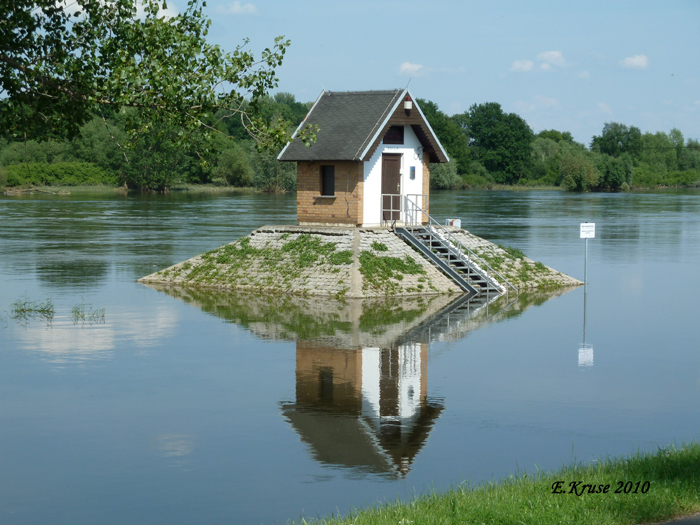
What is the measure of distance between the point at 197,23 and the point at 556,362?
11.0 meters

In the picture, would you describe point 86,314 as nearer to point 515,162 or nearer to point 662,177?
point 515,162

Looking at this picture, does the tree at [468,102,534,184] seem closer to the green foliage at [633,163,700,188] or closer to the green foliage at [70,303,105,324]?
the green foliage at [633,163,700,188]

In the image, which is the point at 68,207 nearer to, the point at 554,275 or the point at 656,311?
the point at 554,275

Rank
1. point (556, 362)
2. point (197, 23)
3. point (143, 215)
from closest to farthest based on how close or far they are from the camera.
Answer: point (197, 23) → point (556, 362) → point (143, 215)

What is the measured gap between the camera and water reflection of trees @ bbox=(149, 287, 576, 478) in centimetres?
1480

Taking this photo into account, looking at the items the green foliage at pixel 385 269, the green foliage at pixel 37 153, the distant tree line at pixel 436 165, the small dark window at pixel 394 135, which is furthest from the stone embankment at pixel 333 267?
the green foliage at pixel 37 153

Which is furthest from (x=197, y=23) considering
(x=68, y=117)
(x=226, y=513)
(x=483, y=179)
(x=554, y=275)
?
(x=483, y=179)

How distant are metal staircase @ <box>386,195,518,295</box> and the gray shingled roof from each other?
10.6 feet

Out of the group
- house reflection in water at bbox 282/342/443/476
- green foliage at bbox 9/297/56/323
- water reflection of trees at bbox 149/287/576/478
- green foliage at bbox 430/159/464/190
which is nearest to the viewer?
house reflection in water at bbox 282/342/443/476

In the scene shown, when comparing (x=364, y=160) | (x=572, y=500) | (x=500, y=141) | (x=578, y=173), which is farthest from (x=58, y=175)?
(x=572, y=500)

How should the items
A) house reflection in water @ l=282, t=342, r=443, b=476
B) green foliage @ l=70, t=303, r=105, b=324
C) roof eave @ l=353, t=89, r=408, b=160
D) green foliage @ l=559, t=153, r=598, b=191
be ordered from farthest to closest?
green foliage @ l=559, t=153, r=598, b=191, roof eave @ l=353, t=89, r=408, b=160, green foliage @ l=70, t=303, r=105, b=324, house reflection in water @ l=282, t=342, r=443, b=476

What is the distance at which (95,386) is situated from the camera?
19.0 meters

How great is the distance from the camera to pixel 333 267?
33.1 metres

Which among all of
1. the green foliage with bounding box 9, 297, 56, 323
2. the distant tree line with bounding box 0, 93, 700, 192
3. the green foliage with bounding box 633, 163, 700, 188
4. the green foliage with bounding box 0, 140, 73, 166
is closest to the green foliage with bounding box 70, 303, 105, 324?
the green foliage with bounding box 9, 297, 56, 323
